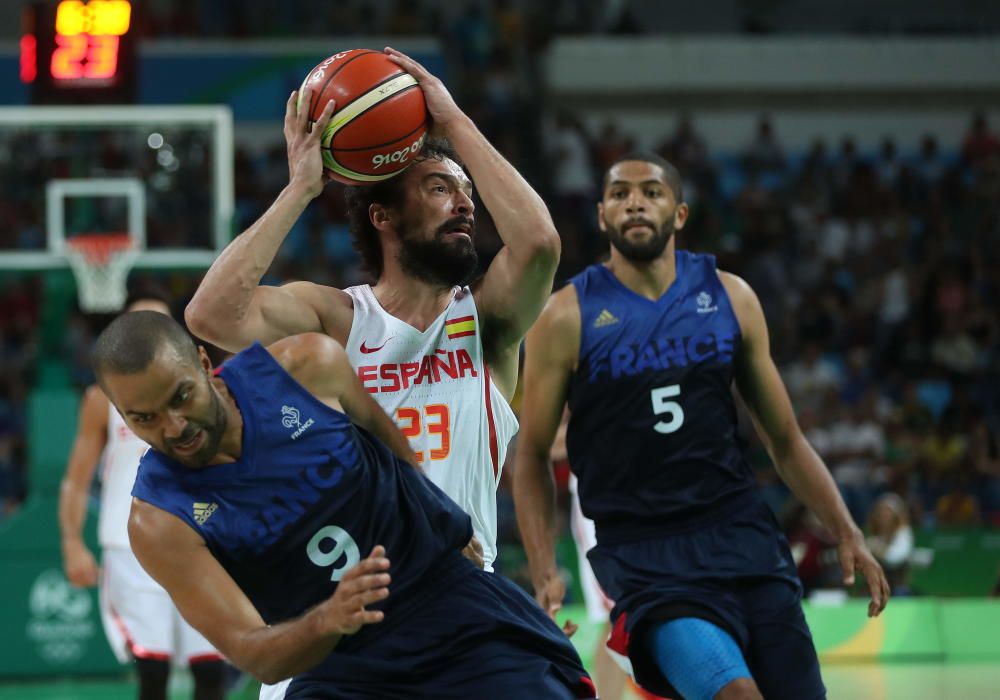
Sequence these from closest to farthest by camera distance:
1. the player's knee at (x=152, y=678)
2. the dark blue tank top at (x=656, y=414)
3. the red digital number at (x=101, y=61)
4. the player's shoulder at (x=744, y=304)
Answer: the dark blue tank top at (x=656, y=414)
the player's shoulder at (x=744, y=304)
the player's knee at (x=152, y=678)
the red digital number at (x=101, y=61)

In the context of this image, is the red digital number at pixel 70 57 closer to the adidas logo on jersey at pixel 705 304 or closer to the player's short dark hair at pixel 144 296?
the player's short dark hair at pixel 144 296

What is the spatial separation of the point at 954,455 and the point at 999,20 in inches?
354

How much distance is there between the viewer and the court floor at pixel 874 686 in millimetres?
8477

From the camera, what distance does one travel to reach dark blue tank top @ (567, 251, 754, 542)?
4676 millimetres

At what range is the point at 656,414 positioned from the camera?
4.71m

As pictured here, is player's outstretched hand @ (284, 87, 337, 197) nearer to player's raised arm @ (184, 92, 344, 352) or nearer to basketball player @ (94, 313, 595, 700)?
player's raised arm @ (184, 92, 344, 352)

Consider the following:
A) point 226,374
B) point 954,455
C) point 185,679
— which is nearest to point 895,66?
point 954,455

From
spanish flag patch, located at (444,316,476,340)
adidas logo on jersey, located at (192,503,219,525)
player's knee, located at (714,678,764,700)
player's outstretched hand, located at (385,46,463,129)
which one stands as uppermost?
player's outstretched hand, located at (385,46,463,129)

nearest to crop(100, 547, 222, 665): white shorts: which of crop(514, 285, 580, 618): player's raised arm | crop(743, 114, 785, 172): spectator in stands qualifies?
crop(514, 285, 580, 618): player's raised arm

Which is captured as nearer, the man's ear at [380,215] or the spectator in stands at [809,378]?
the man's ear at [380,215]

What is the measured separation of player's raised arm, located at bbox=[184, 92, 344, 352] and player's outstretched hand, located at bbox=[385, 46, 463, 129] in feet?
0.88

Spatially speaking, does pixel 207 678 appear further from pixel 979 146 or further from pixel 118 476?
pixel 979 146

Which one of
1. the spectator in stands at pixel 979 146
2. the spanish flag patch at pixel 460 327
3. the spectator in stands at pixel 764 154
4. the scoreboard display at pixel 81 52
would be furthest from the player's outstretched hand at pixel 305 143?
the spectator in stands at pixel 979 146

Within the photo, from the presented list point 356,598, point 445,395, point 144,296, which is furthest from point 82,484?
point 356,598
